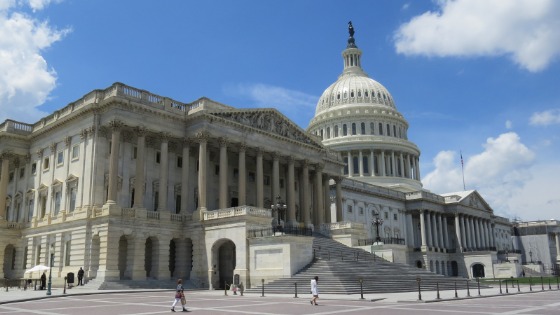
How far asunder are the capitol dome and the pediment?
5152cm

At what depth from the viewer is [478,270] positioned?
342 feet

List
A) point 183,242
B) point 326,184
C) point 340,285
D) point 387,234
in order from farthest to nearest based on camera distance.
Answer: point 387,234, point 326,184, point 183,242, point 340,285

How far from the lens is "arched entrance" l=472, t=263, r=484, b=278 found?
338 feet

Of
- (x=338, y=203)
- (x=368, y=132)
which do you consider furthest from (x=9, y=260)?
(x=368, y=132)

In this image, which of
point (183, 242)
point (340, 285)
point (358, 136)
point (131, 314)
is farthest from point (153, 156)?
point (358, 136)

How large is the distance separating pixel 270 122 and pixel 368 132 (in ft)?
218

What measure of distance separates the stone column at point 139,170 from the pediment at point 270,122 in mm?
7845

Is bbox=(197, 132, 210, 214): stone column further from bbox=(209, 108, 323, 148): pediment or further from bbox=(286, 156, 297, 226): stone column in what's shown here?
bbox=(286, 156, 297, 226): stone column

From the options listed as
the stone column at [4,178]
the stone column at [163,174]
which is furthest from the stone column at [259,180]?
the stone column at [4,178]

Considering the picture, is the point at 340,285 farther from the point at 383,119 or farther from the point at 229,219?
the point at 383,119

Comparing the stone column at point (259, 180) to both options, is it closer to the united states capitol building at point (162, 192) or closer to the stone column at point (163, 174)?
the united states capitol building at point (162, 192)

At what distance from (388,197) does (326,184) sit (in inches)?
1356

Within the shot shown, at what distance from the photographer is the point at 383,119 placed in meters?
127

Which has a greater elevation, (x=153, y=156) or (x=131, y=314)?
(x=153, y=156)
